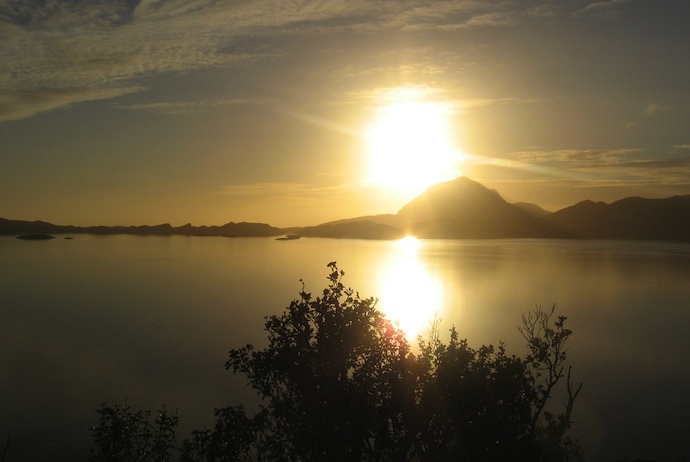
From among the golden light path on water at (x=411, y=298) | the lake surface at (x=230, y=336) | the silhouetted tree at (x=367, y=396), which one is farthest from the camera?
the golden light path on water at (x=411, y=298)

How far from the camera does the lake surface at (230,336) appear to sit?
3375 cm

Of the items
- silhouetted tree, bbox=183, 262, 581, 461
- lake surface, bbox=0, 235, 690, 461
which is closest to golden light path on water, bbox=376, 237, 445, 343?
lake surface, bbox=0, 235, 690, 461

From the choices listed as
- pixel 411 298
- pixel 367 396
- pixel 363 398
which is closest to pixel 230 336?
pixel 411 298

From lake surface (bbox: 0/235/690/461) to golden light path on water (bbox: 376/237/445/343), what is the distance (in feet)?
1.06

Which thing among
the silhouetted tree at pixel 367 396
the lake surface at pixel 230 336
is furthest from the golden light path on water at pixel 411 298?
the silhouetted tree at pixel 367 396

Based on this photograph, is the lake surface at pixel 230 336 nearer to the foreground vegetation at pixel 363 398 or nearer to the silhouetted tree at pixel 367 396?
the foreground vegetation at pixel 363 398

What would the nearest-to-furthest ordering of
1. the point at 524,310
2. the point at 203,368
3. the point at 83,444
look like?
1. the point at 83,444
2. the point at 203,368
3. the point at 524,310

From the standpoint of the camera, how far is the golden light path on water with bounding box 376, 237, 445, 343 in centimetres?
6488

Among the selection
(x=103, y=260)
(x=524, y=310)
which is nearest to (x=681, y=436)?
(x=524, y=310)

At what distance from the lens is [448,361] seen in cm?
1677

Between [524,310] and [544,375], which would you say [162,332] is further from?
[524,310]

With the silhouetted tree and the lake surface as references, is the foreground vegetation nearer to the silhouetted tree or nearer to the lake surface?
the silhouetted tree

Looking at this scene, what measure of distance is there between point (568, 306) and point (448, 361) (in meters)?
69.1

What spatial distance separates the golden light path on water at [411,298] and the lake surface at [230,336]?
1.06ft
